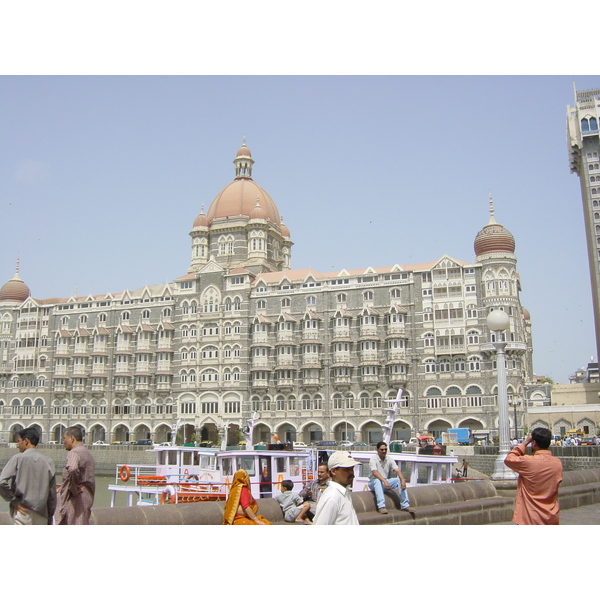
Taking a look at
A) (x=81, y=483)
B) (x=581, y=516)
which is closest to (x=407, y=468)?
(x=581, y=516)

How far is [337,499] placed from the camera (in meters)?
6.22

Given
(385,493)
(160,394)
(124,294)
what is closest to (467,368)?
(160,394)

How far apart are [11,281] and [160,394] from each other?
25392mm

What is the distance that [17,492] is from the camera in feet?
25.7

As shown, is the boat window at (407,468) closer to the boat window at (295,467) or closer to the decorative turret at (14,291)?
the boat window at (295,467)

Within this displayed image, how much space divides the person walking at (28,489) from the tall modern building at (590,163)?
71351 millimetres

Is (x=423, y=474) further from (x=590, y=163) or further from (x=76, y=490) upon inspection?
(x=590, y=163)

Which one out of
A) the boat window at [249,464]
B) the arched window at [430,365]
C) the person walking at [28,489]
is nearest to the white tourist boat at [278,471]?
the boat window at [249,464]

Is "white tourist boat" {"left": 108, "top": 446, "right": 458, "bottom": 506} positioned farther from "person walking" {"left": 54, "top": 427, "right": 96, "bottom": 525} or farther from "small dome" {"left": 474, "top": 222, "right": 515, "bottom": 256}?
"small dome" {"left": 474, "top": 222, "right": 515, "bottom": 256}

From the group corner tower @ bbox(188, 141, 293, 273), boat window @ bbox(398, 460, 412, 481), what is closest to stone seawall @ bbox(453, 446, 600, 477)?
boat window @ bbox(398, 460, 412, 481)

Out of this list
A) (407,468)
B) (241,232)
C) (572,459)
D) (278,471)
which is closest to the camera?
(407,468)

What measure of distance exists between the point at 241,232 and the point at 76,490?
65734 mm

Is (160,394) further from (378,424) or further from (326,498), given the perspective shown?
(326,498)

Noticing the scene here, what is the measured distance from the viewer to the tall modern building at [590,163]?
234 ft
